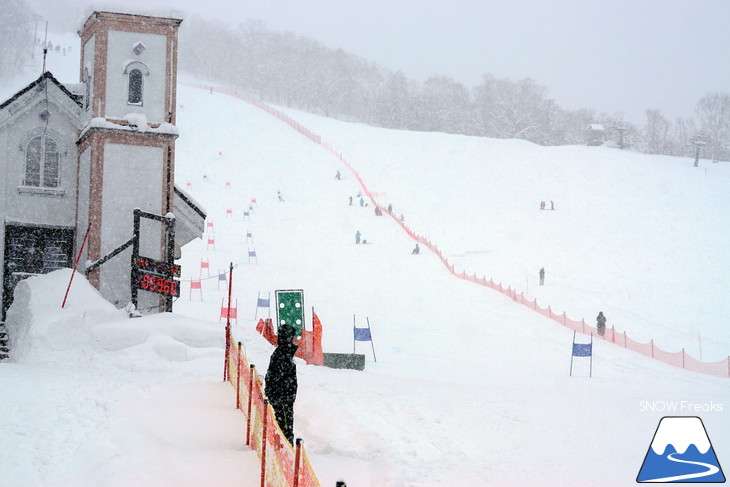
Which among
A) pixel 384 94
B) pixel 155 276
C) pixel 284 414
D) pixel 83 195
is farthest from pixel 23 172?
pixel 384 94

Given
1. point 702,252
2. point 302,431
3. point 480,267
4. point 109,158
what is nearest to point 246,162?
point 480,267

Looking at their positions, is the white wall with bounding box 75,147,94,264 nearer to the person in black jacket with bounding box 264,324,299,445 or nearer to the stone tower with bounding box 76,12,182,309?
the stone tower with bounding box 76,12,182,309

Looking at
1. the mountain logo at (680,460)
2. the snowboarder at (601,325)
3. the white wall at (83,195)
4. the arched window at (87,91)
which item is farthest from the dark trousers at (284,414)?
the snowboarder at (601,325)

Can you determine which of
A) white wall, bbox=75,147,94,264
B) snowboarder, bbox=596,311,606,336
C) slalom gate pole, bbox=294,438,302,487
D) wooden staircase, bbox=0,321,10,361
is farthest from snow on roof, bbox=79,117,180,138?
snowboarder, bbox=596,311,606,336

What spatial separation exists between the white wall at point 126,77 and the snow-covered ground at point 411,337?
523cm

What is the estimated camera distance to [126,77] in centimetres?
1845

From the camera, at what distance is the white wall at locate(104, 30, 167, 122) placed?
1830 centimetres

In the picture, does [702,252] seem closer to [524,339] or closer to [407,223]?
[407,223]

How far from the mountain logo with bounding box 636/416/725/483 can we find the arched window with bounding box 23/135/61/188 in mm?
17938

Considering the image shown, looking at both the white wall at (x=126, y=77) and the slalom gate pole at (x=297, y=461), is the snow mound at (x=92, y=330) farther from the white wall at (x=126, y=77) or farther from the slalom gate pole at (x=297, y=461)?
the slalom gate pole at (x=297, y=461)

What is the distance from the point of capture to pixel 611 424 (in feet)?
45.2

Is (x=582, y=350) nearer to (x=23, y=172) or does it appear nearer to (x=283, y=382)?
(x=283, y=382)

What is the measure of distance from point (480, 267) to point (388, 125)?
8126 centimetres

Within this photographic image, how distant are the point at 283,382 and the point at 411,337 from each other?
1635cm
